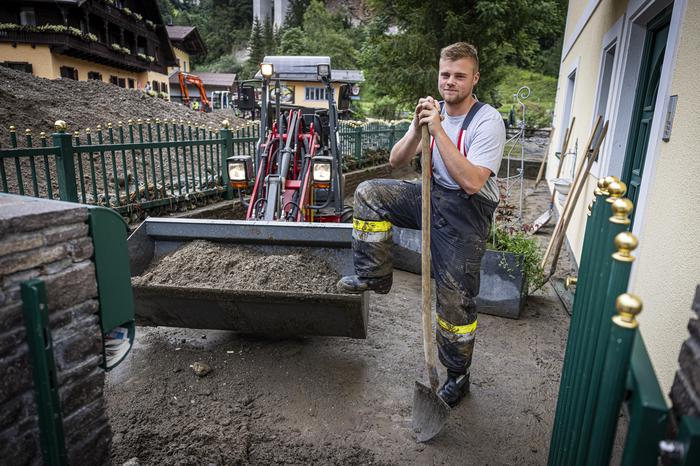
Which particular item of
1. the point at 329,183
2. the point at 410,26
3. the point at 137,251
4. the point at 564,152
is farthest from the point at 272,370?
the point at 410,26

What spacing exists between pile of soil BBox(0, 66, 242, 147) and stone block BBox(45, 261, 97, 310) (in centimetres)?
685

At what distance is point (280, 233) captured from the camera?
3.57 meters

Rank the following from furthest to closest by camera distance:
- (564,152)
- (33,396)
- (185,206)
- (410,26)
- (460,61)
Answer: (410,26) → (564,152) → (185,206) → (460,61) → (33,396)

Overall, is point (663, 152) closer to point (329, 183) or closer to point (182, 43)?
point (329, 183)

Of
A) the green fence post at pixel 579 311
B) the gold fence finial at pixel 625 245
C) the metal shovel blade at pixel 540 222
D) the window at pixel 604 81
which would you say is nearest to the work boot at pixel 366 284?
the green fence post at pixel 579 311

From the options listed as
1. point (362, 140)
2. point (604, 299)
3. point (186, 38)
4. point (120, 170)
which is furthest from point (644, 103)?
point (186, 38)

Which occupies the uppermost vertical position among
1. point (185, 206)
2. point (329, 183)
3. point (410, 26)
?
point (410, 26)

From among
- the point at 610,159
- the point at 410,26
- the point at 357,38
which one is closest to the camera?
the point at 610,159

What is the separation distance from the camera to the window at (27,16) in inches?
839

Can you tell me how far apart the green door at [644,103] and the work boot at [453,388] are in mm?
2164

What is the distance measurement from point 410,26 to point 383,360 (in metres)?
14.6

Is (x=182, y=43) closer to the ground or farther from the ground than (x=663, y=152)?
farther from the ground

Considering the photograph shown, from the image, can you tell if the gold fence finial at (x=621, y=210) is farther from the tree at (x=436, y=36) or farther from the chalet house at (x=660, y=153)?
the tree at (x=436, y=36)

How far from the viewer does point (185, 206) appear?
6.39 m
